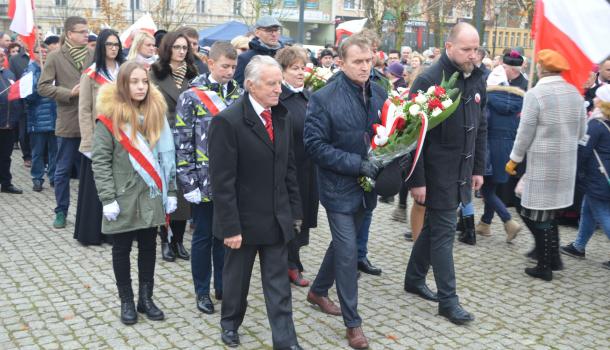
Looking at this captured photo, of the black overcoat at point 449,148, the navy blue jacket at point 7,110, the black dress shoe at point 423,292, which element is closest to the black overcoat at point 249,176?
the black overcoat at point 449,148

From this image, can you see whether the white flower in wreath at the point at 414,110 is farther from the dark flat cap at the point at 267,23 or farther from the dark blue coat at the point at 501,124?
the dark blue coat at the point at 501,124

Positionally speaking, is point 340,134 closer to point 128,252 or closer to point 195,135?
point 195,135

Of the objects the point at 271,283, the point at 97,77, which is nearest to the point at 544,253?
the point at 271,283

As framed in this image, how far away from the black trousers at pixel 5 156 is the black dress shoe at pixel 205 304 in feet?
18.8

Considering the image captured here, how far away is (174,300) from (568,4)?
181 inches

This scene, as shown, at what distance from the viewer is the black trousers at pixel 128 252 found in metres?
5.08

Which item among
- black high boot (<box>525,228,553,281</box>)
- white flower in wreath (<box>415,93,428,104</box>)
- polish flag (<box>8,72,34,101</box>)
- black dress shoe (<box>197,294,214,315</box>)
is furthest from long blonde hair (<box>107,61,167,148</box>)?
polish flag (<box>8,72,34,101</box>)

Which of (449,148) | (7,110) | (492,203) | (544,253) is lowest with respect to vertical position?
(544,253)

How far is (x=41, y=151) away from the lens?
996 cm

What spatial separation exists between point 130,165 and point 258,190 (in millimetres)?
1088

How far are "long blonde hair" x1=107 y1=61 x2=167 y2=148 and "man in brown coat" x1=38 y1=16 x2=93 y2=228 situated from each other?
9.74ft

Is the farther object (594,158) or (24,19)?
(24,19)

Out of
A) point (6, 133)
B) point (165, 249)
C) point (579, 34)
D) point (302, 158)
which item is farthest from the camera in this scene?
point (6, 133)

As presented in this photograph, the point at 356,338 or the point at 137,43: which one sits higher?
the point at 137,43
